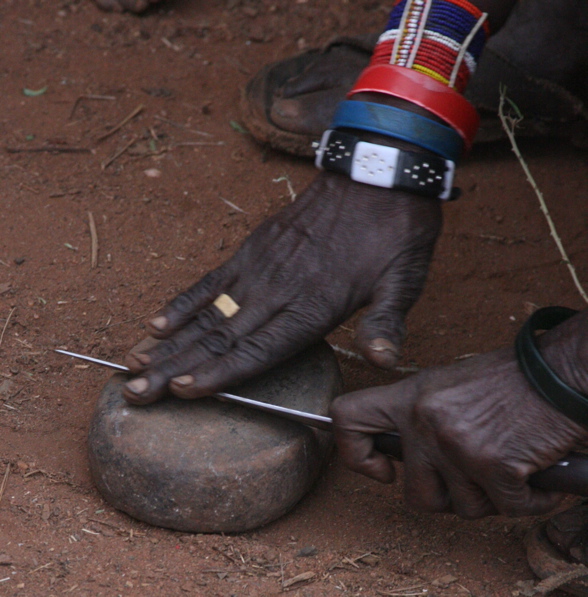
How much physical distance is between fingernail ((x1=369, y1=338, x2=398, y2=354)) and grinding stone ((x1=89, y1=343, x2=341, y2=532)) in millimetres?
402

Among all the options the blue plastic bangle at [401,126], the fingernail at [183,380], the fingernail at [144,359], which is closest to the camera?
the fingernail at [183,380]

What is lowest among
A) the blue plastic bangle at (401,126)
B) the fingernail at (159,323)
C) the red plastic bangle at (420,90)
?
the fingernail at (159,323)

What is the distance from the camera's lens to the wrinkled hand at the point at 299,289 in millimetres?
1932

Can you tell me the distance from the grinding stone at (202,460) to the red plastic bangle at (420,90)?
86 centimetres

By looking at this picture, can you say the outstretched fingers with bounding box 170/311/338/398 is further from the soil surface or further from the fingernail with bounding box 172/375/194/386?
the soil surface

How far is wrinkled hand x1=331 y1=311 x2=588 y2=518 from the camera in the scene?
5.52 feet

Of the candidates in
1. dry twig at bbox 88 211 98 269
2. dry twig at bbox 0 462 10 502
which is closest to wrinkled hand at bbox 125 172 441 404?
dry twig at bbox 0 462 10 502

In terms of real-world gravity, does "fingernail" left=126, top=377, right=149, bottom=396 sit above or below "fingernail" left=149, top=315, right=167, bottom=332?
below

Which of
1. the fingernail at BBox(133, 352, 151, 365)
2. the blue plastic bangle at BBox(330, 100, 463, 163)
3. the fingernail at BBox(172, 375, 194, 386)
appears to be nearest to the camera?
the fingernail at BBox(172, 375, 194, 386)

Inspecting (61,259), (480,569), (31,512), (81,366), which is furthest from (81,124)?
(480,569)

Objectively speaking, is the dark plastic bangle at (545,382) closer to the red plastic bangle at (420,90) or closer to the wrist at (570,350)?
the wrist at (570,350)

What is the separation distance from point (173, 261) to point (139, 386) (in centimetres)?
102

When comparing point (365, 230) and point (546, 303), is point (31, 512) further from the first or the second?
point (546, 303)

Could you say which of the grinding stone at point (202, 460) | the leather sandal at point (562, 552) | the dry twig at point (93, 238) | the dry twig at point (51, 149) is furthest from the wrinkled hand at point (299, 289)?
the dry twig at point (51, 149)
